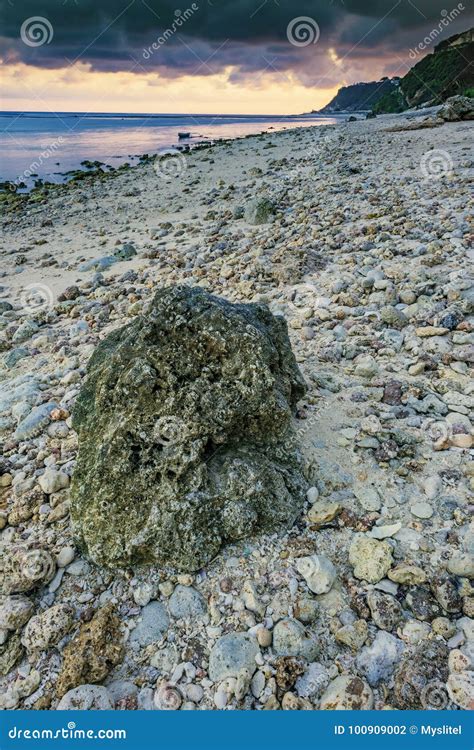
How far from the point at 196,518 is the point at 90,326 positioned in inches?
177

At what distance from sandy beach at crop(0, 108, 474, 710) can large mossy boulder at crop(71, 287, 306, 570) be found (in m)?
0.18

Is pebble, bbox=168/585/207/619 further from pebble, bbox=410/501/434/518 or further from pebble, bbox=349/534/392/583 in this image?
pebble, bbox=410/501/434/518

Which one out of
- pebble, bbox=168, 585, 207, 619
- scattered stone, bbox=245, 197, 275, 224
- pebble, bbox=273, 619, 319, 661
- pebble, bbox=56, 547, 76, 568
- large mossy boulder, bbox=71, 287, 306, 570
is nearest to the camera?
pebble, bbox=273, 619, 319, 661

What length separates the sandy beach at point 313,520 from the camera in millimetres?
2301

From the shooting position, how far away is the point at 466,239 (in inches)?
265

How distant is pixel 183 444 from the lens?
9.39 feet

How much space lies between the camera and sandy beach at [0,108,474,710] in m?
2.30

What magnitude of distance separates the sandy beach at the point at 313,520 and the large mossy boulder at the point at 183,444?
7.2 inches

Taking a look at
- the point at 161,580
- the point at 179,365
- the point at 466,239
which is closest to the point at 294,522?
the point at 161,580

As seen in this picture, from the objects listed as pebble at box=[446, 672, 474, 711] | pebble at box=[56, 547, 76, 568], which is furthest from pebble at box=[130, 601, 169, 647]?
pebble at box=[446, 672, 474, 711]

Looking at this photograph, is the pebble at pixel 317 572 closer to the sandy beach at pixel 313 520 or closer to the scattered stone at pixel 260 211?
the sandy beach at pixel 313 520

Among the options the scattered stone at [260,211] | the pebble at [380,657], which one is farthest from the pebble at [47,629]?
the scattered stone at [260,211]

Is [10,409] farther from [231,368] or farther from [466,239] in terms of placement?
[466,239]

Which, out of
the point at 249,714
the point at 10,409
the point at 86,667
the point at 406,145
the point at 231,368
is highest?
the point at 406,145
